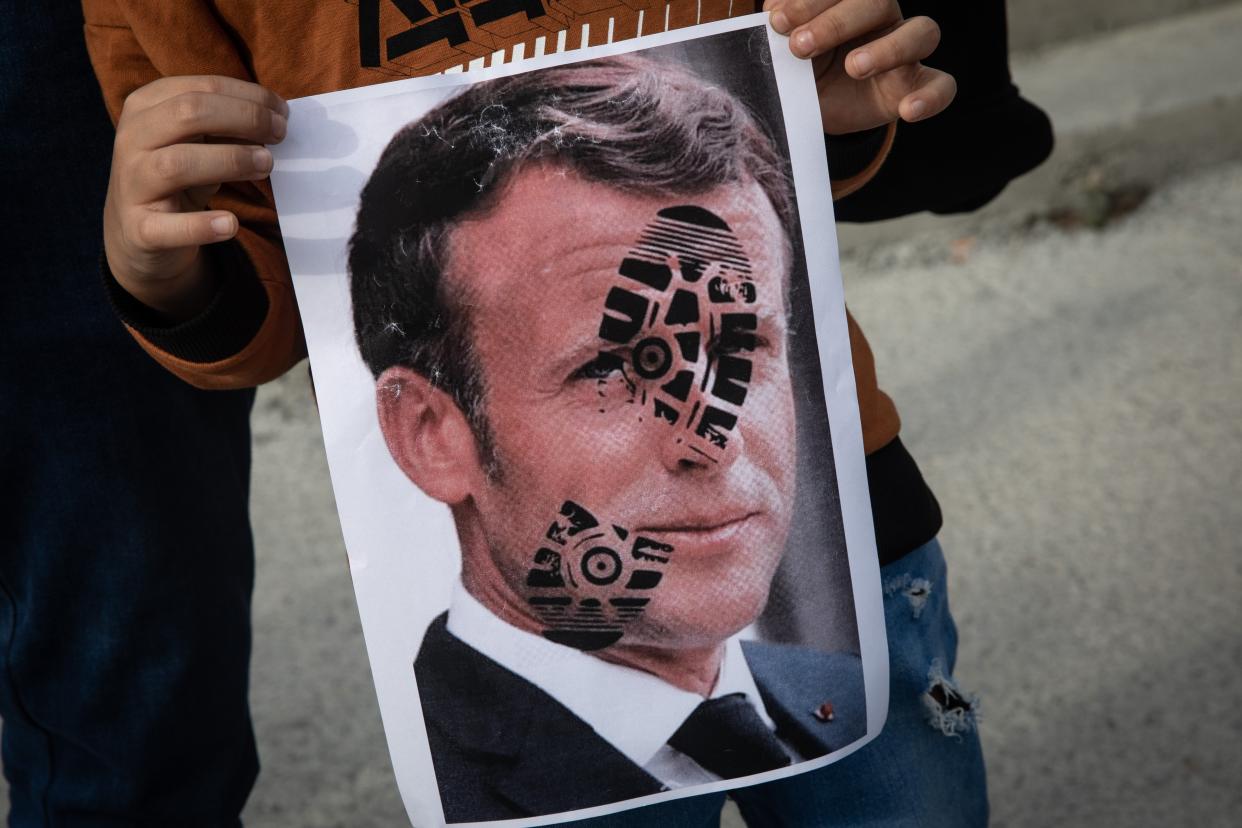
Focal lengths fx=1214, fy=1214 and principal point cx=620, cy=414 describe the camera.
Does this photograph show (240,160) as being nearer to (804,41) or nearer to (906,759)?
(804,41)

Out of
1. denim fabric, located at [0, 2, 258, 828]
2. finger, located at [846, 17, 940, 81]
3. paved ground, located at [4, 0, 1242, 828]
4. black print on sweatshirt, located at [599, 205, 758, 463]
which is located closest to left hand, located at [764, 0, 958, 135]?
finger, located at [846, 17, 940, 81]

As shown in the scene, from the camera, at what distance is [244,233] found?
2.39ft

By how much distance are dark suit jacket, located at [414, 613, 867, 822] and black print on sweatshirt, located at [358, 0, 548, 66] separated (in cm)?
33

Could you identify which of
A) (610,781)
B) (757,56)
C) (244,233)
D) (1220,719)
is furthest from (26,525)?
(1220,719)

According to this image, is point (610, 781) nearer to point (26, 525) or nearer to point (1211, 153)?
point (26, 525)

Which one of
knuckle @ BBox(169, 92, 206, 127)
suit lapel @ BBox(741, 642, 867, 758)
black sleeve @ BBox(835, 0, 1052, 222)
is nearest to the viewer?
knuckle @ BBox(169, 92, 206, 127)

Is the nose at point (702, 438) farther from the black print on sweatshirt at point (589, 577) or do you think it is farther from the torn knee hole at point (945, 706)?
the torn knee hole at point (945, 706)

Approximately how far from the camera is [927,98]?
0.64 m

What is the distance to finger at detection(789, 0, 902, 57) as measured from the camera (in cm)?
62

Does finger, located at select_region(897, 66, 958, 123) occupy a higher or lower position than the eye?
higher

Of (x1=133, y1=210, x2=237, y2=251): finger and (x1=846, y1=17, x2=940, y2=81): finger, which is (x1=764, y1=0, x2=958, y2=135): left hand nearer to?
(x1=846, y1=17, x2=940, y2=81): finger

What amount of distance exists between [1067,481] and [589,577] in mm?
1270

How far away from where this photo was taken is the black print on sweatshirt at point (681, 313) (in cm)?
66

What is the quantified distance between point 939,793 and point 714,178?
43 centimetres
